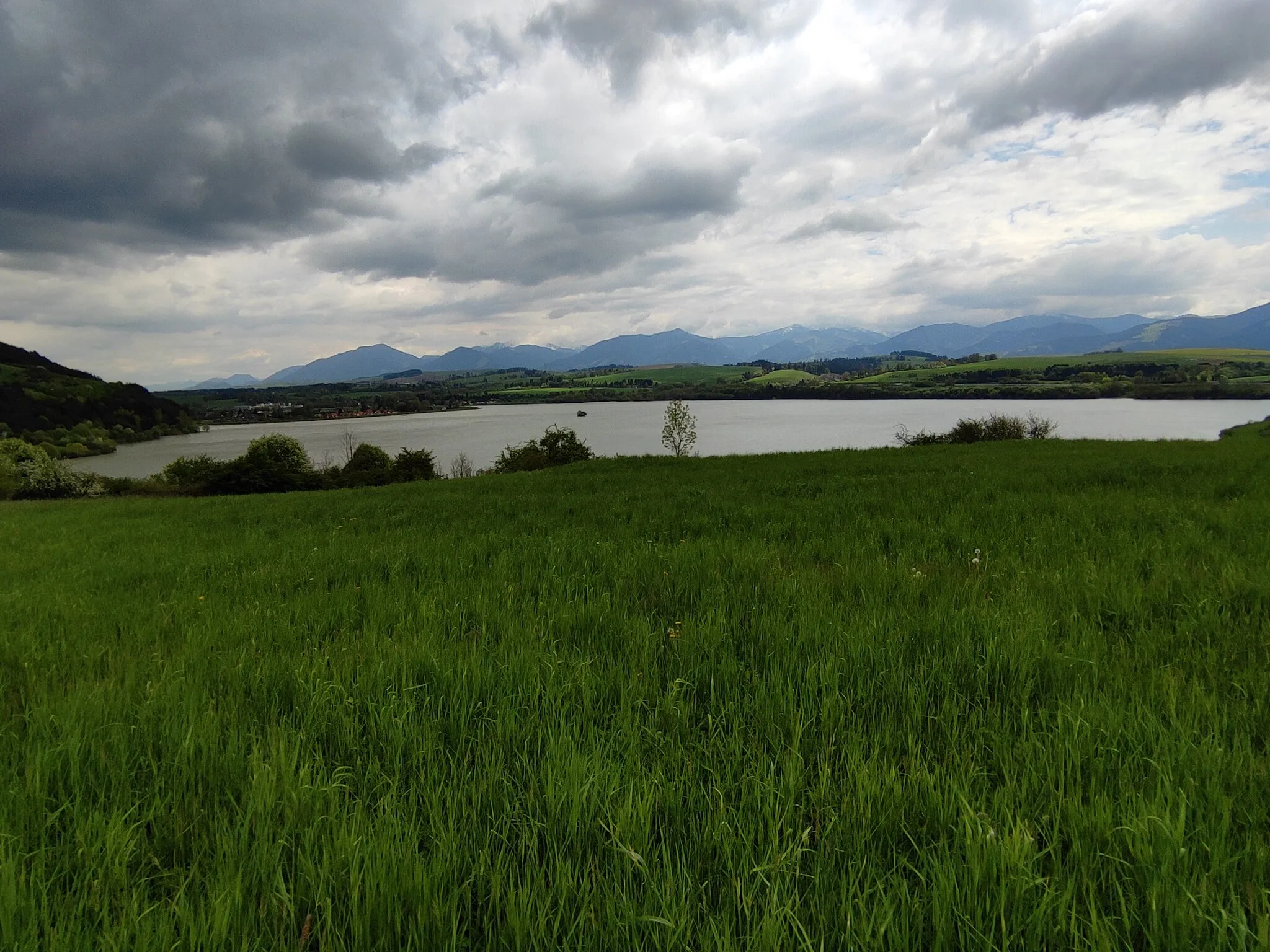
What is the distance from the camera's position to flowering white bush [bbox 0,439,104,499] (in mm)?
32688

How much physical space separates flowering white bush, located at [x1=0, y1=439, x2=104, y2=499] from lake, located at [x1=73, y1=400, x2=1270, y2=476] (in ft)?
75.3

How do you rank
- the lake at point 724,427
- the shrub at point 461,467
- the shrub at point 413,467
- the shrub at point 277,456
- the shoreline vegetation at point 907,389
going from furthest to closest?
1. the shoreline vegetation at point 907,389
2. the lake at point 724,427
3. the shrub at point 461,467
4. the shrub at point 413,467
5. the shrub at point 277,456

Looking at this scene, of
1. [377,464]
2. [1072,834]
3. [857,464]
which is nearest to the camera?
[1072,834]

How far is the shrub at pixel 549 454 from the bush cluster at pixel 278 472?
7.00 metres

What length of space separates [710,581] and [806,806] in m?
2.48

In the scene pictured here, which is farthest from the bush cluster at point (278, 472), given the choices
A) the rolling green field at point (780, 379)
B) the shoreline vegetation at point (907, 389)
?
the rolling green field at point (780, 379)

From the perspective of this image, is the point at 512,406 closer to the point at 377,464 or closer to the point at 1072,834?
the point at 377,464

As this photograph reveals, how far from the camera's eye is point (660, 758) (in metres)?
1.92

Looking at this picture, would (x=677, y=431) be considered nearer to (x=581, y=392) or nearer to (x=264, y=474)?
A: (x=264, y=474)

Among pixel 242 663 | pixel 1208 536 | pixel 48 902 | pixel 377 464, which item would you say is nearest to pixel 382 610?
pixel 242 663

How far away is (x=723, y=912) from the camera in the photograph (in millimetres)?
1250

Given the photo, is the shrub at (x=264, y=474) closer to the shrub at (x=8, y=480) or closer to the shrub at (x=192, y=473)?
the shrub at (x=192, y=473)

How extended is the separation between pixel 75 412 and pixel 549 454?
113778 mm

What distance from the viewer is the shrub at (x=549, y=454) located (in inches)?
1802
